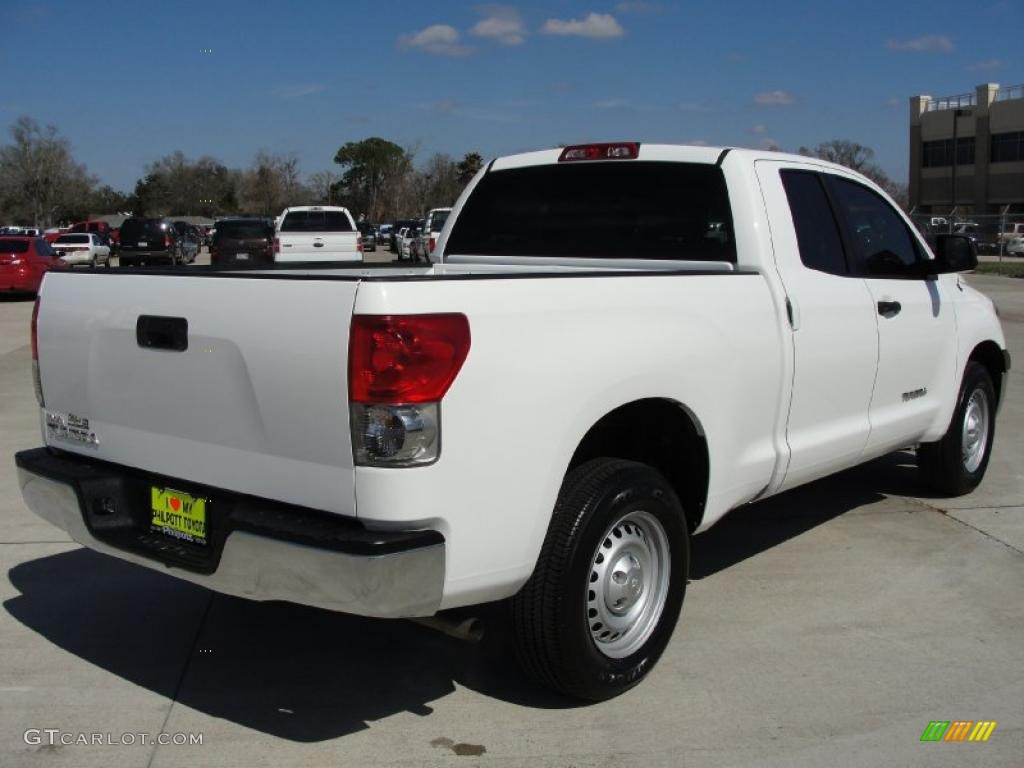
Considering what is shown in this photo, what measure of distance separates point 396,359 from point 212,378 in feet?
2.44

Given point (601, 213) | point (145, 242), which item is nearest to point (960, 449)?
point (601, 213)

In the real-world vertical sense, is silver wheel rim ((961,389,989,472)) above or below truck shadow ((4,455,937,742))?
above

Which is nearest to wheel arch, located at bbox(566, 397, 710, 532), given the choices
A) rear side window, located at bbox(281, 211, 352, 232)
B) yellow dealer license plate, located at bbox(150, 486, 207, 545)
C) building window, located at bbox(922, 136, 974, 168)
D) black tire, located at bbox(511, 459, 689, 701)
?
black tire, located at bbox(511, 459, 689, 701)

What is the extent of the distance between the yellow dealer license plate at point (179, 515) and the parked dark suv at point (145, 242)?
35.4 metres

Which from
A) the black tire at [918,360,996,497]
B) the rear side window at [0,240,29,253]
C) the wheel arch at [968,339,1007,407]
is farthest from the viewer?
the rear side window at [0,240,29,253]

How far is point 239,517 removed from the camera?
11.2 feet

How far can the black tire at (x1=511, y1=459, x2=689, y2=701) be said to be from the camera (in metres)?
3.63

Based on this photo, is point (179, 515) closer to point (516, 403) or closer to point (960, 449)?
point (516, 403)

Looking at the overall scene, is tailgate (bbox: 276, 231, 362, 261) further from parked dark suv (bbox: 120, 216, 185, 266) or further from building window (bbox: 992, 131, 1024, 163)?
building window (bbox: 992, 131, 1024, 163)

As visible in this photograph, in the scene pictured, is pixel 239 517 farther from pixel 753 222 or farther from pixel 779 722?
pixel 753 222

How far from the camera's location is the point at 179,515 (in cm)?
370

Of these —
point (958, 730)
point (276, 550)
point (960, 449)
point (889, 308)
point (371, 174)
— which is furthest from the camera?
point (371, 174)

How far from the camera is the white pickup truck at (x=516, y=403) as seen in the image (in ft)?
10.5

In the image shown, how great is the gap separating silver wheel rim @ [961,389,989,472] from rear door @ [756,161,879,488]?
1.75 meters
